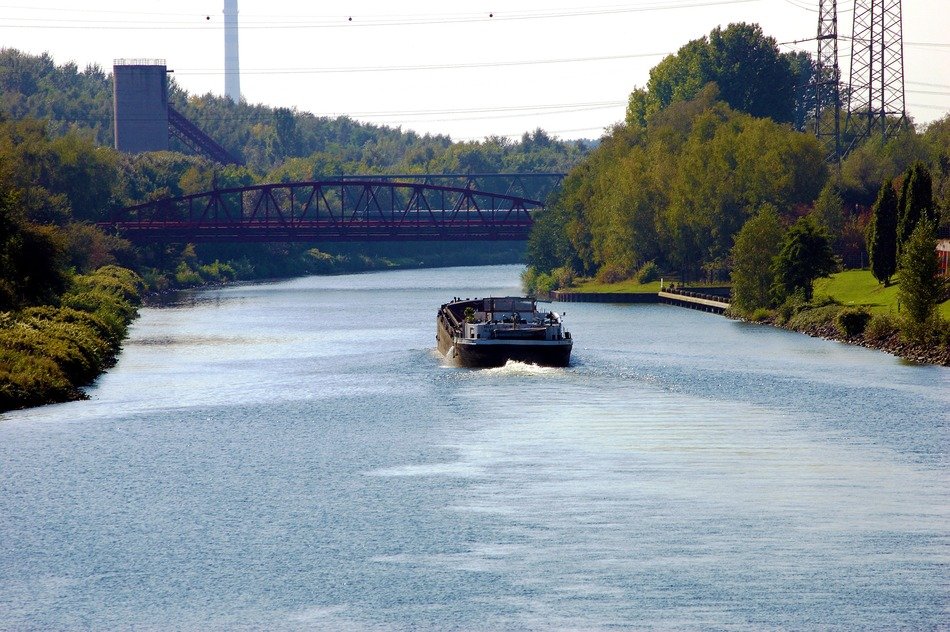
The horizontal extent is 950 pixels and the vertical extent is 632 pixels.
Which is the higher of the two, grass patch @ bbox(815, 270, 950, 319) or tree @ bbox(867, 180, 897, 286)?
tree @ bbox(867, 180, 897, 286)

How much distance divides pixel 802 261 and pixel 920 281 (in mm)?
24795

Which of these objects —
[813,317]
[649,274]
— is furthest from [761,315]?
[649,274]

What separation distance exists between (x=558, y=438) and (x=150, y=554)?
19468 millimetres

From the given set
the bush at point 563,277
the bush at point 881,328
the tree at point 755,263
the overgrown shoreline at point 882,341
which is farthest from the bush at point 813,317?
the bush at point 563,277

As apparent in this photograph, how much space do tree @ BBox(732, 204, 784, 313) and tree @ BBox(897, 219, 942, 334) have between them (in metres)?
29.1

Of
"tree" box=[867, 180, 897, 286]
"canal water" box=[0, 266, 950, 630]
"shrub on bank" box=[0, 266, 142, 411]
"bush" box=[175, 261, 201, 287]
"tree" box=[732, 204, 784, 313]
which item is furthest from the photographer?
"bush" box=[175, 261, 201, 287]

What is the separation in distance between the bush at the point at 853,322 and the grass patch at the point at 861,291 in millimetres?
1964

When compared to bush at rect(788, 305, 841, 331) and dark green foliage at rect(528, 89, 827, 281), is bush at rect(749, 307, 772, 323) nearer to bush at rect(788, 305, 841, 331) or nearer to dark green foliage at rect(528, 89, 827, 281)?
bush at rect(788, 305, 841, 331)

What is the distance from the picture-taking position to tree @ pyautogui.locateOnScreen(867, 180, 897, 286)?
Result: 103 metres

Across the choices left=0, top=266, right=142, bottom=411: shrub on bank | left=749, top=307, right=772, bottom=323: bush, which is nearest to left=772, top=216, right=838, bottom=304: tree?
left=749, top=307, right=772, bottom=323: bush

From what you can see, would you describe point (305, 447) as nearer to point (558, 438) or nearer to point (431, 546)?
point (558, 438)

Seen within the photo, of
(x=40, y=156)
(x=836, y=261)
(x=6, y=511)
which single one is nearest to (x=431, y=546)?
(x=6, y=511)

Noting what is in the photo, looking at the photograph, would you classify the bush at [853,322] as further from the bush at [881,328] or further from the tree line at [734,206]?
the tree line at [734,206]

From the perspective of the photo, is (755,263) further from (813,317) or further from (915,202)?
(915,202)
